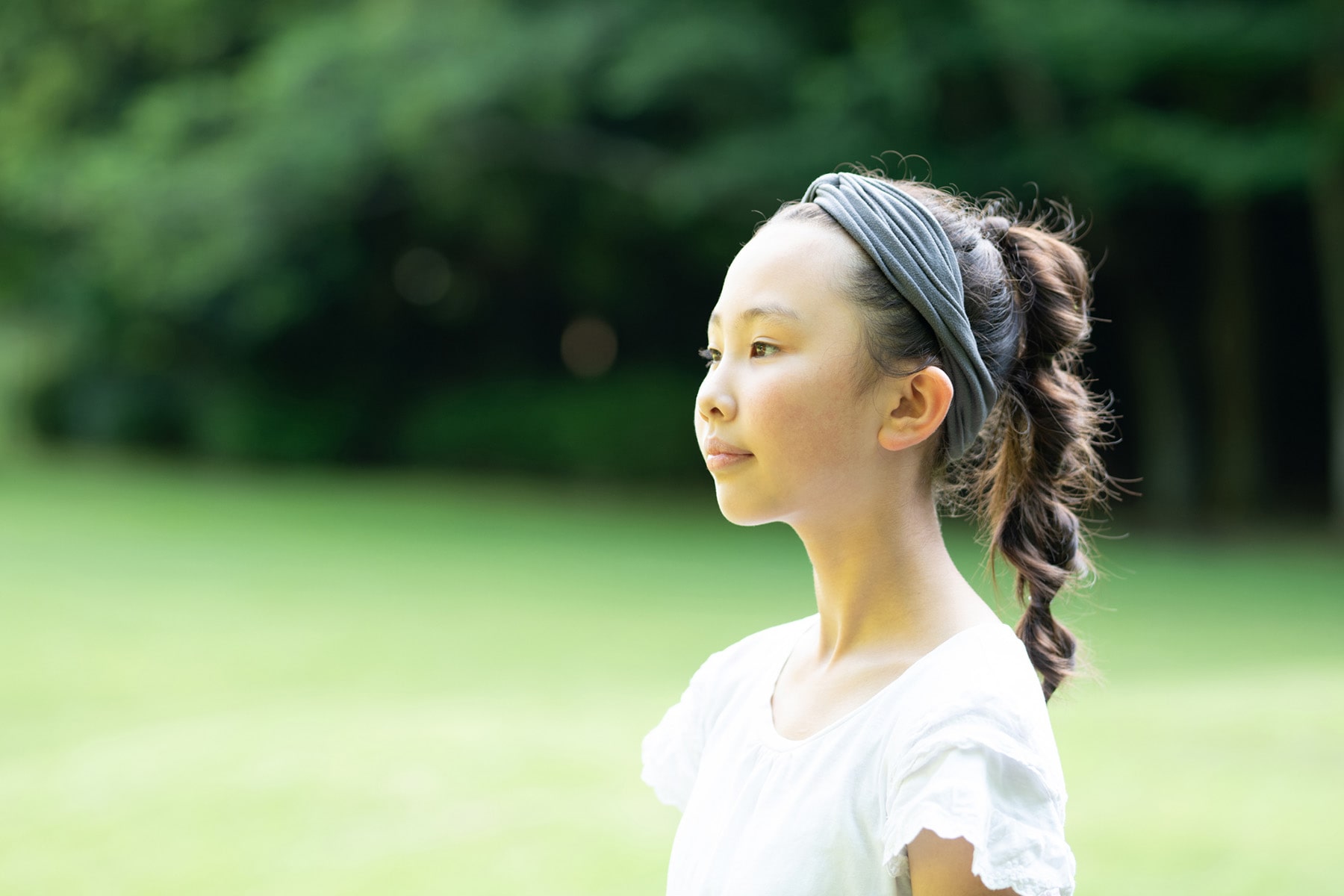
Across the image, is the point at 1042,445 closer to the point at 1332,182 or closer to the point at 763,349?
the point at 763,349

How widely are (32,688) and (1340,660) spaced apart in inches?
292

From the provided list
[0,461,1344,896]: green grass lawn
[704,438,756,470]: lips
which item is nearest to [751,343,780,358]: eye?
[704,438,756,470]: lips

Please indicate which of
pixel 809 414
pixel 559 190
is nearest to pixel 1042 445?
pixel 809 414

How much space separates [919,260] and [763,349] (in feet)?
0.70

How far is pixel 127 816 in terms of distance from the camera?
5191mm

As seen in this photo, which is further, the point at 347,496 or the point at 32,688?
the point at 347,496

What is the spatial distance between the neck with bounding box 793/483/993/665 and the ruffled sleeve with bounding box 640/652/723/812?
0.90ft

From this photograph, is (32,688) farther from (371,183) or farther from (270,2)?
(270,2)

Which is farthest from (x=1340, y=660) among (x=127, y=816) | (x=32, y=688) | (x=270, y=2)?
(x=270, y=2)

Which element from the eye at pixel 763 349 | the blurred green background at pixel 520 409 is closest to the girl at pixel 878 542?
the eye at pixel 763 349

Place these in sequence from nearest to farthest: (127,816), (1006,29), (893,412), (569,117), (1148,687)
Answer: (893,412) → (127,816) → (1148,687) → (1006,29) → (569,117)

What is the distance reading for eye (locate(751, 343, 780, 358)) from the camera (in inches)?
64.9

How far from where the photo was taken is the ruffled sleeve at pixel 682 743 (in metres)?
1.95

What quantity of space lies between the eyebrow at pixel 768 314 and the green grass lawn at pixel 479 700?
0.87m
